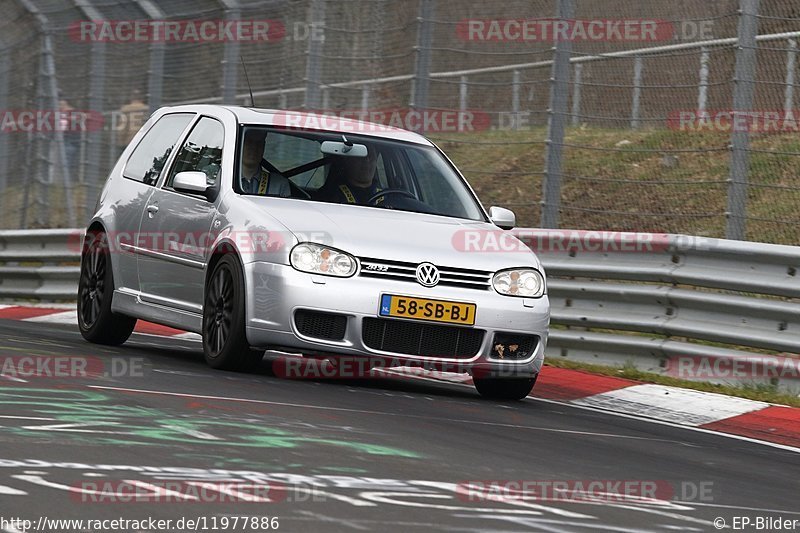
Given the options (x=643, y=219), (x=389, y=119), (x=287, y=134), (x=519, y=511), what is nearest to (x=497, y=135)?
(x=389, y=119)

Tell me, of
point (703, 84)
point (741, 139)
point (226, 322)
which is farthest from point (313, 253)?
point (703, 84)

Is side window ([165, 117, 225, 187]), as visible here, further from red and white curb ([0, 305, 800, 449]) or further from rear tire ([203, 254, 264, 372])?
red and white curb ([0, 305, 800, 449])

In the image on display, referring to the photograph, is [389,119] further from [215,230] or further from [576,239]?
[215,230]

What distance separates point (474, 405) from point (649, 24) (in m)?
6.54

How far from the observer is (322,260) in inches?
335

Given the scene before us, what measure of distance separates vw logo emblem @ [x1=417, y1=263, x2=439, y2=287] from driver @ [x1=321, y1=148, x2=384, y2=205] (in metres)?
1.01

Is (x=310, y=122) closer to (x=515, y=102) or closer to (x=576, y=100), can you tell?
(x=576, y=100)

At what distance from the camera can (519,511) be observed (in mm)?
5289

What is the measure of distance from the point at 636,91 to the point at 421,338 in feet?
14.5

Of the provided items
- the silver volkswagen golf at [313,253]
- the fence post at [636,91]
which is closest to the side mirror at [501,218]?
the silver volkswagen golf at [313,253]

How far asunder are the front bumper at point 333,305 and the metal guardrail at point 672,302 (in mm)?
2141

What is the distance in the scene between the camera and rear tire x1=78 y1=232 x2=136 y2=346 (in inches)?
419

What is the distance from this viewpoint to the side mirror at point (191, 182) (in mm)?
9273

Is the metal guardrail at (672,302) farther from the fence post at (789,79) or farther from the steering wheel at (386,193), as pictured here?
the steering wheel at (386,193)
